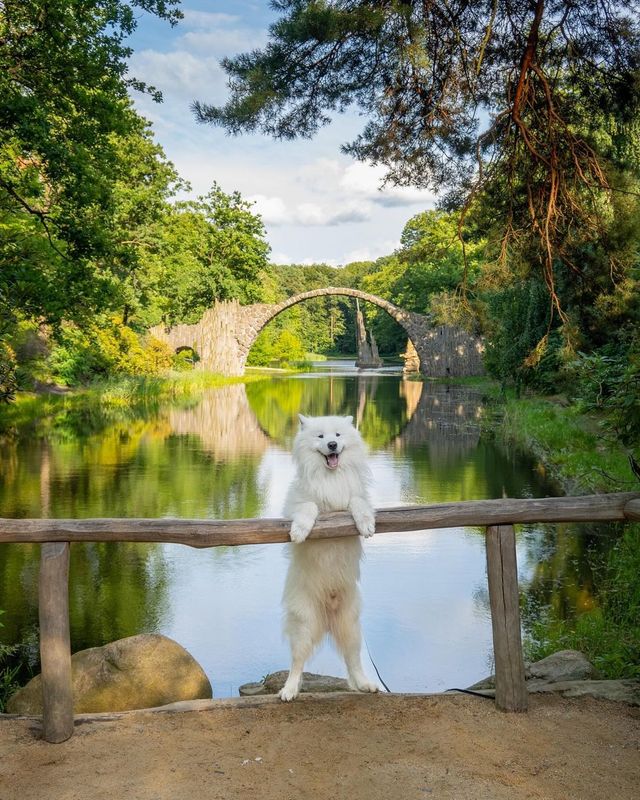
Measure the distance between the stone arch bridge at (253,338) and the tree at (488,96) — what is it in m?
28.5

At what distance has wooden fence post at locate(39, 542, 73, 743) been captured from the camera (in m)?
3.44

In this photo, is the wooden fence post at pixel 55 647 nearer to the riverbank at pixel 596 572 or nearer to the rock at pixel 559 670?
the rock at pixel 559 670

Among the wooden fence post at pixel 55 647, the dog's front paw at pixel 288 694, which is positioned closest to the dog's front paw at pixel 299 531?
the dog's front paw at pixel 288 694

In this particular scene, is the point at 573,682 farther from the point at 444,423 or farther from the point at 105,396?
the point at 105,396

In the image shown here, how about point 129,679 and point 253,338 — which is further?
point 253,338

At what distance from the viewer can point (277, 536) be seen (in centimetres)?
357

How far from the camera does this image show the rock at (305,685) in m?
4.70

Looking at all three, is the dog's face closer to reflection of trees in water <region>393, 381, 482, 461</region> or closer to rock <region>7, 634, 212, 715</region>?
rock <region>7, 634, 212, 715</region>

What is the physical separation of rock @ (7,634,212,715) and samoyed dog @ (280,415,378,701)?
1295 mm

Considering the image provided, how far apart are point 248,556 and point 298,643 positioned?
5258 mm

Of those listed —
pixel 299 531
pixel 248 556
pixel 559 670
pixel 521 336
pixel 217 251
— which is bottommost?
pixel 248 556

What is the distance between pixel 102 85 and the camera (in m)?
10.2

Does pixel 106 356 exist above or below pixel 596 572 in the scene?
above

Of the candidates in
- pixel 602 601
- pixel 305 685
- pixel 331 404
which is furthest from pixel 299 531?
pixel 331 404
